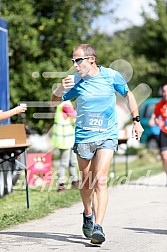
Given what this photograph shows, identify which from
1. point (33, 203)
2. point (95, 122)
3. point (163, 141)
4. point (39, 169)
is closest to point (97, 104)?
point (95, 122)

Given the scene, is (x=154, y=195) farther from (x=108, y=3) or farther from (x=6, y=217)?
(x=108, y=3)

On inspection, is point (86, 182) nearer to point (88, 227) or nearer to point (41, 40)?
point (88, 227)

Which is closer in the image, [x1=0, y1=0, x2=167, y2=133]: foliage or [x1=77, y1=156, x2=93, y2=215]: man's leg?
[x1=77, y1=156, x2=93, y2=215]: man's leg

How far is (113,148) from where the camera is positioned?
8.40 meters

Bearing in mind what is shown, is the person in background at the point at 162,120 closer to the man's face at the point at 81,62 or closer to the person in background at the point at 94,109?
the person in background at the point at 94,109

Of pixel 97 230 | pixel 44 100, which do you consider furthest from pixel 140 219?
pixel 44 100

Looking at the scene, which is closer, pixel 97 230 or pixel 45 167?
pixel 97 230

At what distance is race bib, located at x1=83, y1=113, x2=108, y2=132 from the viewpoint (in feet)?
27.3

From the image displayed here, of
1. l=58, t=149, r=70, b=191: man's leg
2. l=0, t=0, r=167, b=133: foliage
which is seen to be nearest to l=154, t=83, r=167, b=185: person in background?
l=58, t=149, r=70, b=191: man's leg

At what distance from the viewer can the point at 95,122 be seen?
8.32 meters

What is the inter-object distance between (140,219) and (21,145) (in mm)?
2232

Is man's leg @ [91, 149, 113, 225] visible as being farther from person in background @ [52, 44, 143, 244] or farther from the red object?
the red object

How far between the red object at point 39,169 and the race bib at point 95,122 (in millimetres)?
6424

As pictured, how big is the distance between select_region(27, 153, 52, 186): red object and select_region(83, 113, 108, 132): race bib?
6424 mm
